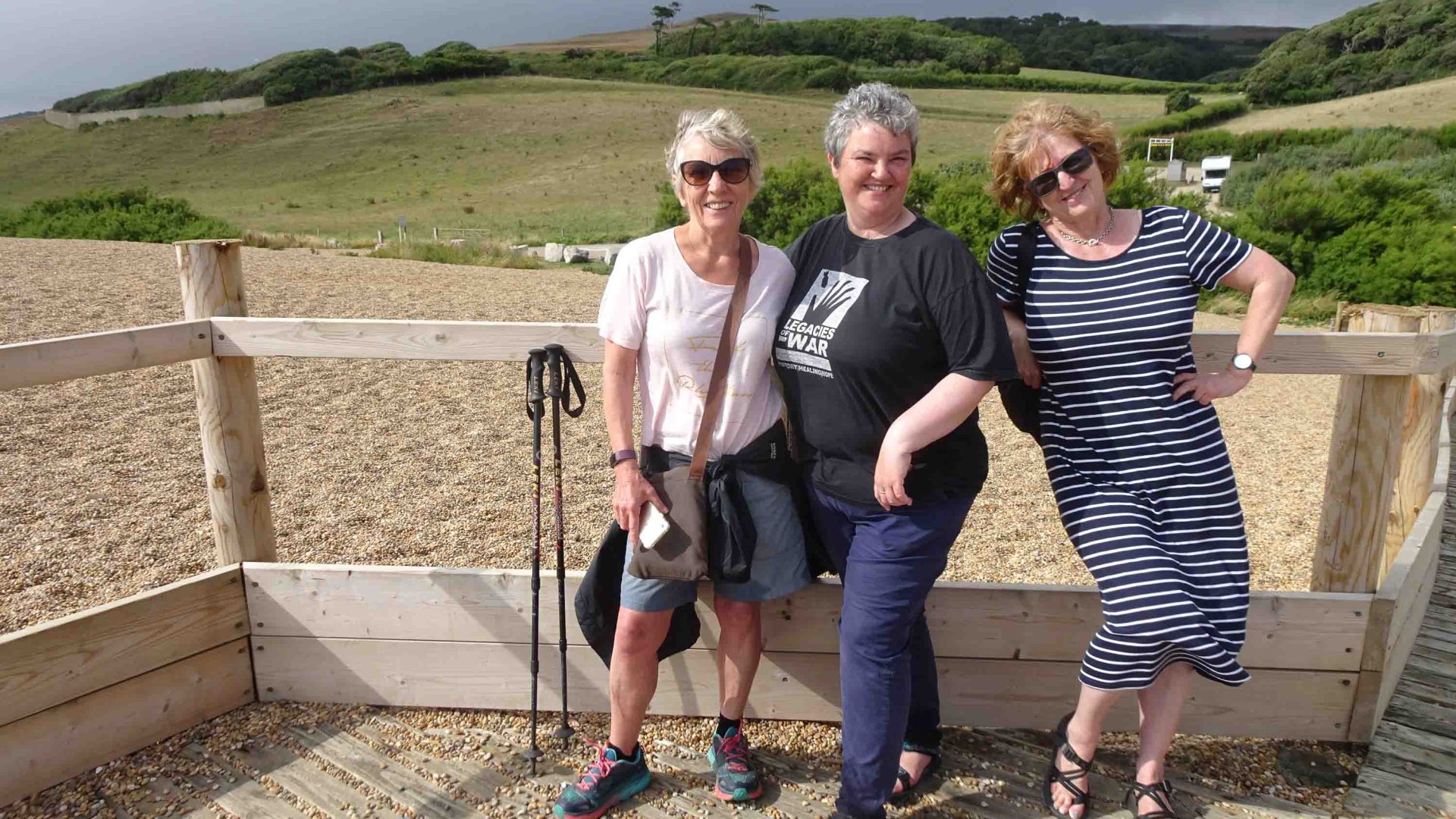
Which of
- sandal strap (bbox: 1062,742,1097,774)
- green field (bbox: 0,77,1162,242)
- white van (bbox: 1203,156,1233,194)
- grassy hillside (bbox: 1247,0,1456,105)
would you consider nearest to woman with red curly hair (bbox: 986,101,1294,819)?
sandal strap (bbox: 1062,742,1097,774)

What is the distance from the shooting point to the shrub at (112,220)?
19.3 meters

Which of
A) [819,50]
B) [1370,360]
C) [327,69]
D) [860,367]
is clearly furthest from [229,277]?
[819,50]

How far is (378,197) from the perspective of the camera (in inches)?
1957

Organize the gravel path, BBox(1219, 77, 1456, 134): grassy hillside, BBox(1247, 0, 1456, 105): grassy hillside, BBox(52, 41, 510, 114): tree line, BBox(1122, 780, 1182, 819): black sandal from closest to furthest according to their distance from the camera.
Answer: BBox(1122, 780, 1182, 819): black sandal
the gravel path
BBox(1219, 77, 1456, 134): grassy hillside
BBox(1247, 0, 1456, 105): grassy hillside
BBox(52, 41, 510, 114): tree line

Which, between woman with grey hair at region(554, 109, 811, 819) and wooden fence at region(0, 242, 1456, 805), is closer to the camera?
woman with grey hair at region(554, 109, 811, 819)

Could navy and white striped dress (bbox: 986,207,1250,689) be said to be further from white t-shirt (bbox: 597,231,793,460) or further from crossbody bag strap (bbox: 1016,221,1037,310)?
white t-shirt (bbox: 597,231,793,460)

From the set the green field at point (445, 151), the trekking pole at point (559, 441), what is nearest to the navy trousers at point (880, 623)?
the trekking pole at point (559, 441)

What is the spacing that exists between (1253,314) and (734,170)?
1310 mm

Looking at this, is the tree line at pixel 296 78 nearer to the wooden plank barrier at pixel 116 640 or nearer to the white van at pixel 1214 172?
the white van at pixel 1214 172

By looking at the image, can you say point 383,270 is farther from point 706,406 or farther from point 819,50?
point 819,50

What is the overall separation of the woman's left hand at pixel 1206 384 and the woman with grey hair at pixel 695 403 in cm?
96

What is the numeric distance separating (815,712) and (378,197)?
168 ft

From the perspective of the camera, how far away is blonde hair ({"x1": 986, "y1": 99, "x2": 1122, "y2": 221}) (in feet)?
7.84

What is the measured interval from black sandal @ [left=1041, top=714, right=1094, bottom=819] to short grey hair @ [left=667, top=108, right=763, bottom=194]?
169cm
